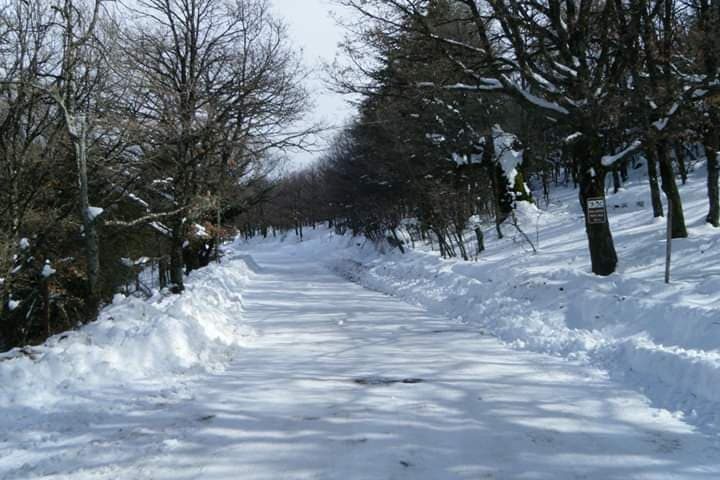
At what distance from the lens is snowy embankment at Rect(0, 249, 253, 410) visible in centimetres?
565

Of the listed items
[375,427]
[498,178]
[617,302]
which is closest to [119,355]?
[375,427]


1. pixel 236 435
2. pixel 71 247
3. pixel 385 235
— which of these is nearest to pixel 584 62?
pixel 236 435

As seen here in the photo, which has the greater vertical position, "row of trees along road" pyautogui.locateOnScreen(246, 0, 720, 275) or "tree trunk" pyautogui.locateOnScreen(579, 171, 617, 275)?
"row of trees along road" pyautogui.locateOnScreen(246, 0, 720, 275)

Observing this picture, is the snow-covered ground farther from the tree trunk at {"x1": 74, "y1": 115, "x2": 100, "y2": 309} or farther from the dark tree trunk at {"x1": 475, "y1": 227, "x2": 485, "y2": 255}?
the dark tree trunk at {"x1": 475, "y1": 227, "x2": 485, "y2": 255}

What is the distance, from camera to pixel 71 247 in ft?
45.6

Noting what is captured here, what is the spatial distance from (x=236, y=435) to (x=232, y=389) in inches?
58.3

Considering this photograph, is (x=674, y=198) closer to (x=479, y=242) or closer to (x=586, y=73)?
(x=586, y=73)

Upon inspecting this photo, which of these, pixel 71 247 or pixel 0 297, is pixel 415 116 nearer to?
pixel 71 247

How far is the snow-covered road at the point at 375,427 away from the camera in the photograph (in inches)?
158

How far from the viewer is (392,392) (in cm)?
587

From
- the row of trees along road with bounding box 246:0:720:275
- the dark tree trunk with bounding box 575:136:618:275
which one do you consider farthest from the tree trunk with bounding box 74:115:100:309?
the dark tree trunk with bounding box 575:136:618:275

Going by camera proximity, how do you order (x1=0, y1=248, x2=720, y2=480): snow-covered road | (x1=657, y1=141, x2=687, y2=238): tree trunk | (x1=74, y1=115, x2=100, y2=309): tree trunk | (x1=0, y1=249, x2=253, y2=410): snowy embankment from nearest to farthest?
(x1=0, y1=248, x2=720, y2=480): snow-covered road → (x1=0, y1=249, x2=253, y2=410): snowy embankment → (x1=74, y1=115, x2=100, y2=309): tree trunk → (x1=657, y1=141, x2=687, y2=238): tree trunk

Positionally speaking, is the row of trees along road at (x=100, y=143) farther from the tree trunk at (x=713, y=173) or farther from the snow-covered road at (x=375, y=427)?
the tree trunk at (x=713, y=173)

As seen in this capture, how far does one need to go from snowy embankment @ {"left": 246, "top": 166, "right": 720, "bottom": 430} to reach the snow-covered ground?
1.4 inches
